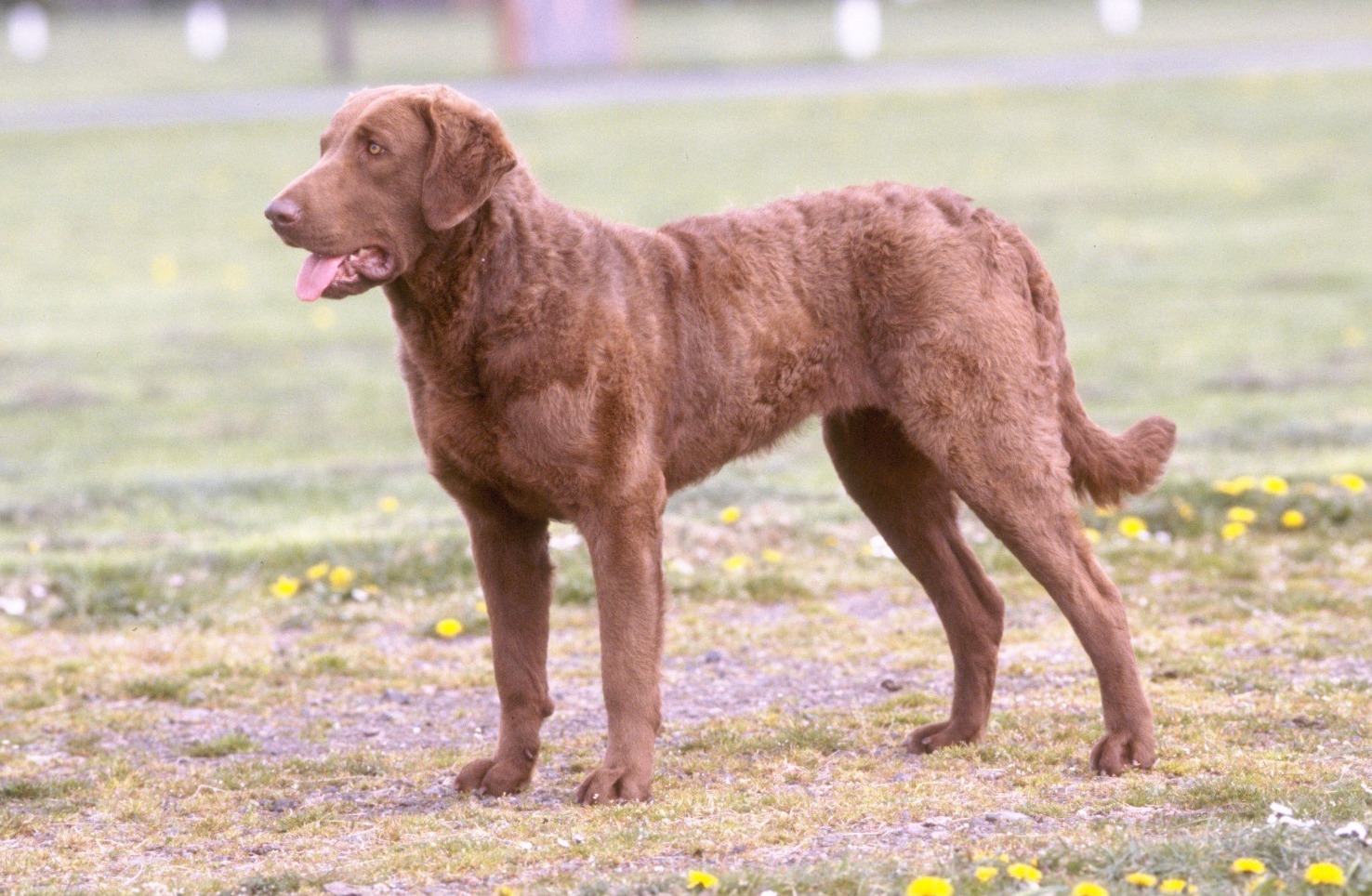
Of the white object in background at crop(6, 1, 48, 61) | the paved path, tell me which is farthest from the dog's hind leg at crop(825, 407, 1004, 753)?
the white object in background at crop(6, 1, 48, 61)

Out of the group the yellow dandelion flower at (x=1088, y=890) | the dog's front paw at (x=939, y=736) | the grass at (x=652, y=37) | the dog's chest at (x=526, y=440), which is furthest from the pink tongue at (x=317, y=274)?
the grass at (x=652, y=37)

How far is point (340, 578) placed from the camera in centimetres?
759

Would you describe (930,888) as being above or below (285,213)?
below

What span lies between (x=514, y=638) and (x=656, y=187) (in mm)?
14516

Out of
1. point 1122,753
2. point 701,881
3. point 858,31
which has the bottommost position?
point 1122,753

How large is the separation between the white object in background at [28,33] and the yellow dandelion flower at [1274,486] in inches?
1231

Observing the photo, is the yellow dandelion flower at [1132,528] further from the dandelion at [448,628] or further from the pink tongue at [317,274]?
the pink tongue at [317,274]

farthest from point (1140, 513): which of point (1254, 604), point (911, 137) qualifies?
point (911, 137)

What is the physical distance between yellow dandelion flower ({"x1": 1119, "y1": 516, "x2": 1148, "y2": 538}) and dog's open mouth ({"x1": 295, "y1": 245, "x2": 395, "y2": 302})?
4.05 meters

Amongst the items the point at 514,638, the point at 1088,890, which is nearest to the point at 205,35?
the point at 514,638

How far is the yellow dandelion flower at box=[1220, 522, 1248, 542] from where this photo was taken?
7715 millimetres

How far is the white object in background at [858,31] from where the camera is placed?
1240 inches

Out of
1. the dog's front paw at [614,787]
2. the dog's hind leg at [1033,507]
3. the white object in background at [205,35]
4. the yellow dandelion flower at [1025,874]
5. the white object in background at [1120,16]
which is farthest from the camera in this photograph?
the white object in background at [205,35]

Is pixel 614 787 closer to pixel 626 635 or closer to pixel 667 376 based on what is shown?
pixel 626 635
